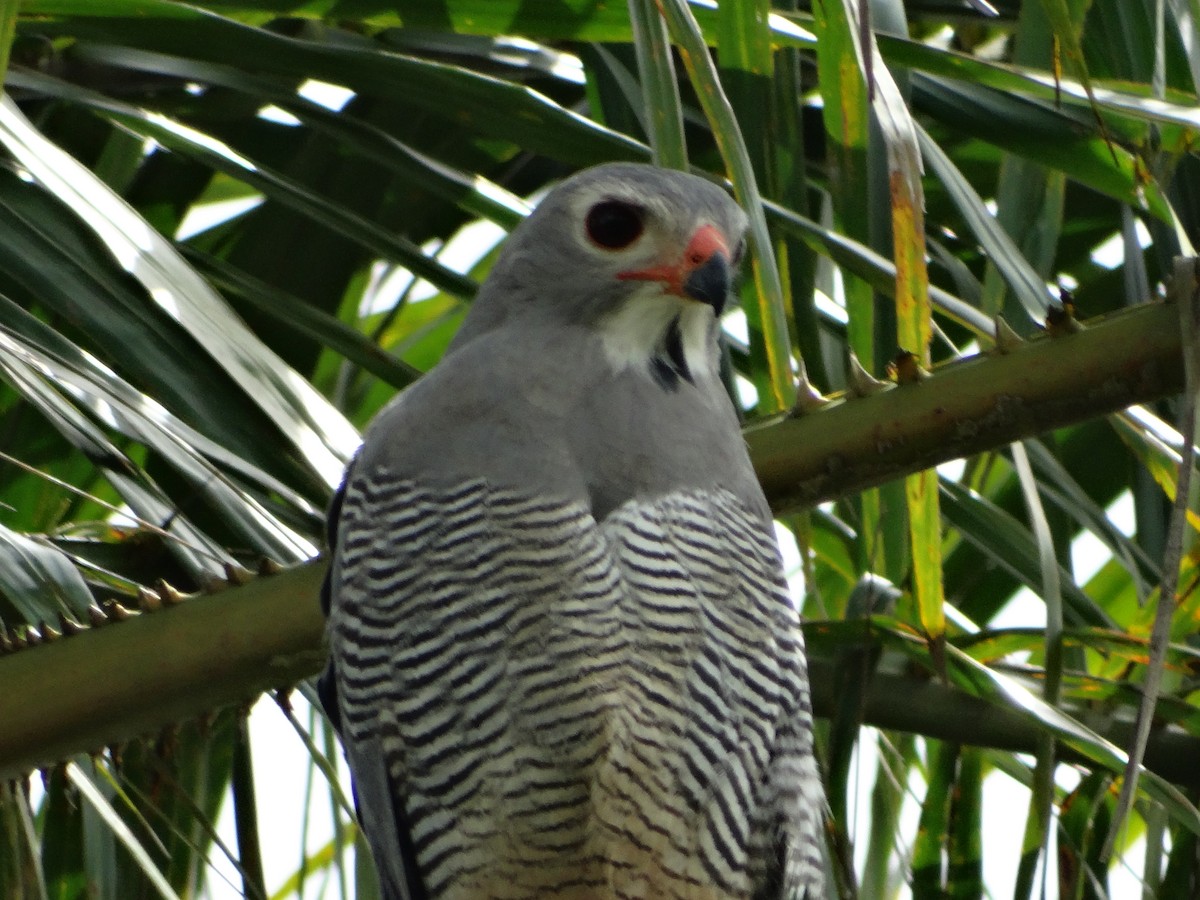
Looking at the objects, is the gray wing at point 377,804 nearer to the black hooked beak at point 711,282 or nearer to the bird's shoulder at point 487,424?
the bird's shoulder at point 487,424


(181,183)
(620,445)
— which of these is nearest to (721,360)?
(620,445)

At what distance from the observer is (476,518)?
2.28 m

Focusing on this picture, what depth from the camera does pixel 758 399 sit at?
2492mm

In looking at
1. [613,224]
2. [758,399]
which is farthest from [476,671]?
[613,224]

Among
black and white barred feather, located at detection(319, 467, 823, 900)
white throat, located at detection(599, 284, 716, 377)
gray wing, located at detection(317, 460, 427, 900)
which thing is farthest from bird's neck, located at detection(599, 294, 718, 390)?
gray wing, located at detection(317, 460, 427, 900)

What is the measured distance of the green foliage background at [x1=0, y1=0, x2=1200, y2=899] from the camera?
2.03 metres

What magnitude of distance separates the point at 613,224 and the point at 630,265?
2.7 inches

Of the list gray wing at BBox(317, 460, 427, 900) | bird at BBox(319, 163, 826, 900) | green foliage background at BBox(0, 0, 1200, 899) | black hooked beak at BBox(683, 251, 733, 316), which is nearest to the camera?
green foliage background at BBox(0, 0, 1200, 899)

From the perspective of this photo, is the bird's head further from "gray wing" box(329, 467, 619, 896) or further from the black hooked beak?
"gray wing" box(329, 467, 619, 896)

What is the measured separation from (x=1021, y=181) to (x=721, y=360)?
54cm

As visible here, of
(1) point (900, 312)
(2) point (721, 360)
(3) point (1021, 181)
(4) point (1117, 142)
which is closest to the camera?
(1) point (900, 312)

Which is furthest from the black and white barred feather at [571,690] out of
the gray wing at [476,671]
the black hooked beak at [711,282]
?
the black hooked beak at [711,282]

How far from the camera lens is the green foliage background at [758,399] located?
2029 millimetres

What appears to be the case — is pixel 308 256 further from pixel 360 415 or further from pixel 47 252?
pixel 47 252
